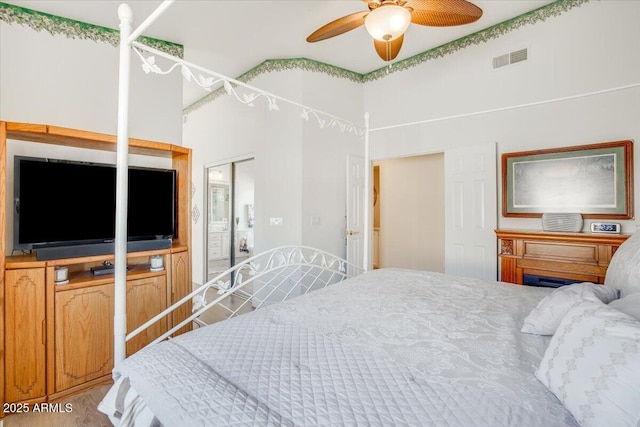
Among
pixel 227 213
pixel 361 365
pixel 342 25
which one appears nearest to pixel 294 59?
pixel 342 25

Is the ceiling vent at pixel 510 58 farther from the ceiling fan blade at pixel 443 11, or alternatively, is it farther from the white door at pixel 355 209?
the white door at pixel 355 209

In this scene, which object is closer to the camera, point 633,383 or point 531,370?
point 633,383

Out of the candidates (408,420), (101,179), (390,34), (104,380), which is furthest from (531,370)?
(101,179)

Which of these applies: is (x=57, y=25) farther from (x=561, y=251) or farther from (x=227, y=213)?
(x=561, y=251)

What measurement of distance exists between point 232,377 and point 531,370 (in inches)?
37.7

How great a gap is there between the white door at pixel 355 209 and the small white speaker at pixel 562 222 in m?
2.08

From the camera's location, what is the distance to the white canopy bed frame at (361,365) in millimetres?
795

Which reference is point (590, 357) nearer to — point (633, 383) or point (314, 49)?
point (633, 383)

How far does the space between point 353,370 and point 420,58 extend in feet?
13.2

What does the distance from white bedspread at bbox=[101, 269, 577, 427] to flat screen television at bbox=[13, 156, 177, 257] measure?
1.64 m

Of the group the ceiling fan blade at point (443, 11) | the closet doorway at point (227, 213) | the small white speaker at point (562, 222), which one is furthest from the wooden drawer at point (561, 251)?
the closet doorway at point (227, 213)

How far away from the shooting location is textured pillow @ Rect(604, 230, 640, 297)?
1.30 meters

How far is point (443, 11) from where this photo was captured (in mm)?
1989

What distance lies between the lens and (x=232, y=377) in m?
0.94
